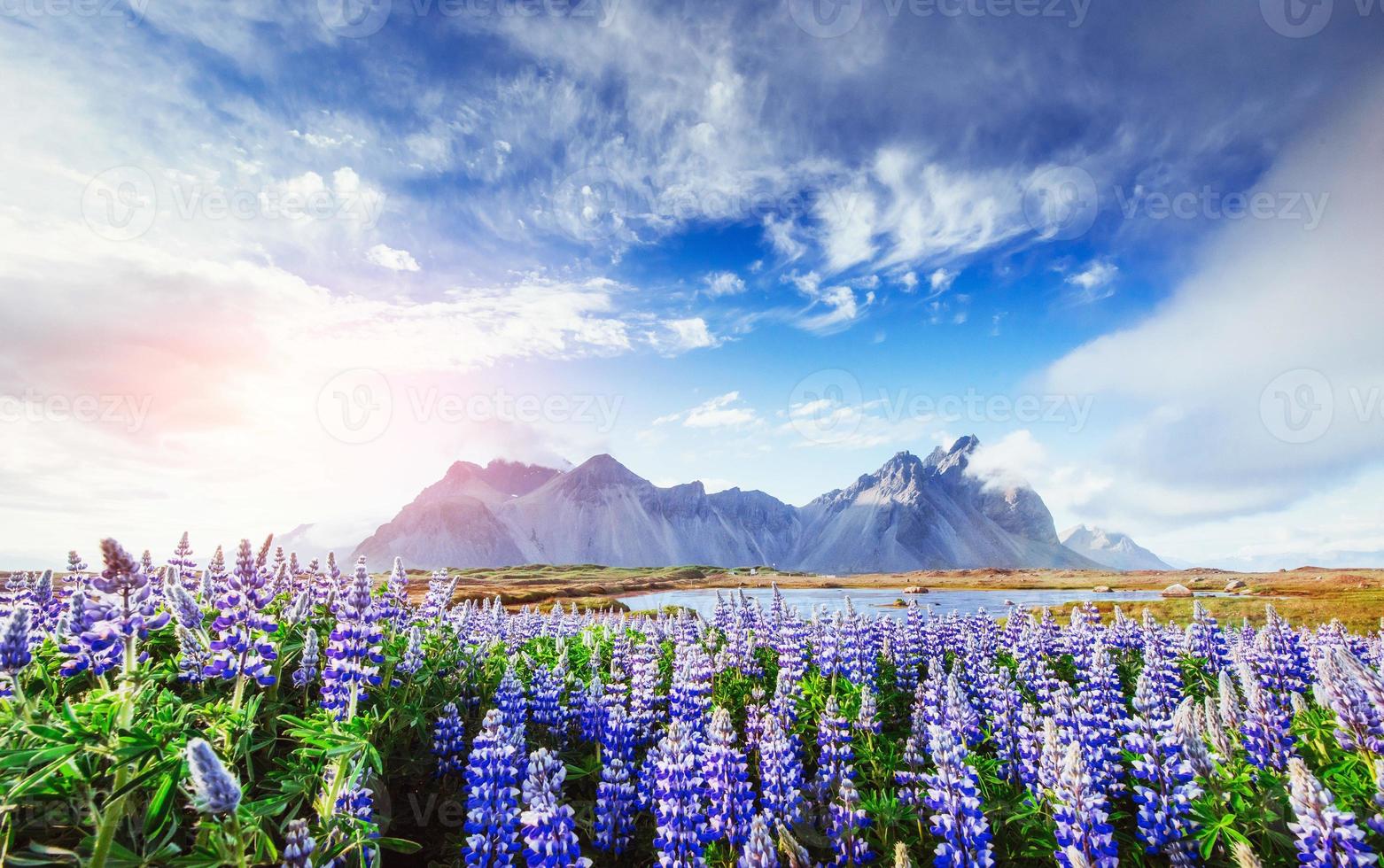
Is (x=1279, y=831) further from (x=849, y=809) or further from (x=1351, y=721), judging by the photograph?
(x=849, y=809)

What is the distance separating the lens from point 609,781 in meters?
6.66

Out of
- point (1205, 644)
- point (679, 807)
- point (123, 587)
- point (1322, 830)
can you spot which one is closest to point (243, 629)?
point (123, 587)

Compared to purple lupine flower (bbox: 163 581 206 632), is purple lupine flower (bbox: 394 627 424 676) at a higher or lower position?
lower

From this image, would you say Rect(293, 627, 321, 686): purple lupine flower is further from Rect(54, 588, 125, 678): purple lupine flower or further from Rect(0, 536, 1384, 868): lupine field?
Rect(54, 588, 125, 678): purple lupine flower

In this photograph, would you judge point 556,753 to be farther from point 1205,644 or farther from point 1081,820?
point 1205,644

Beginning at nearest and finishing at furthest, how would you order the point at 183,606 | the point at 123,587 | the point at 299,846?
the point at 299,846 → the point at 123,587 → the point at 183,606

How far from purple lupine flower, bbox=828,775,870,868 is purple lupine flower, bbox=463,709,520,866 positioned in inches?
124

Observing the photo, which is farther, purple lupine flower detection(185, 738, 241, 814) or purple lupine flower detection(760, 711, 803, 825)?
purple lupine flower detection(760, 711, 803, 825)

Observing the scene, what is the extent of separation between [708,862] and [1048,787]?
359cm

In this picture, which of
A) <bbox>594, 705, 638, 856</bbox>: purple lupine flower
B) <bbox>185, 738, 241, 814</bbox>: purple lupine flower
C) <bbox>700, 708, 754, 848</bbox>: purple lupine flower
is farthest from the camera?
<bbox>594, 705, 638, 856</bbox>: purple lupine flower

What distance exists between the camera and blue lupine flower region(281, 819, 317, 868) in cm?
371

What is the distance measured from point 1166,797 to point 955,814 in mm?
2236

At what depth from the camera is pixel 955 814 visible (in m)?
5.60

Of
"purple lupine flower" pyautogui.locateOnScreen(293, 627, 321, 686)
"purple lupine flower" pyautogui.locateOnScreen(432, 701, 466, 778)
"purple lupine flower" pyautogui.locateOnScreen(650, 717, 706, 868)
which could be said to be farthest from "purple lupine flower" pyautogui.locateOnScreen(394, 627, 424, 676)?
"purple lupine flower" pyautogui.locateOnScreen(650, 717, 706, 868)
